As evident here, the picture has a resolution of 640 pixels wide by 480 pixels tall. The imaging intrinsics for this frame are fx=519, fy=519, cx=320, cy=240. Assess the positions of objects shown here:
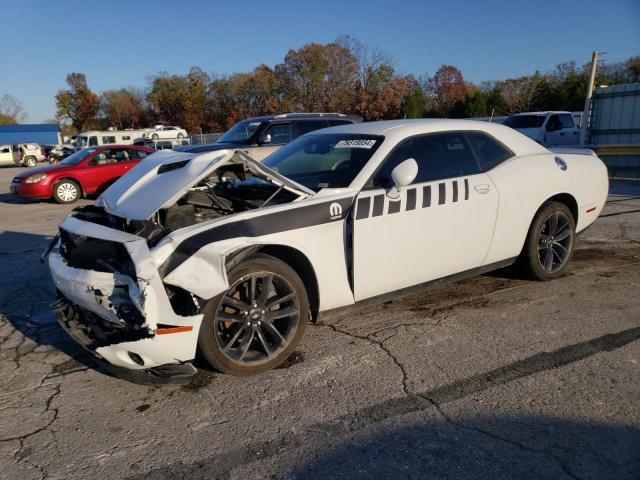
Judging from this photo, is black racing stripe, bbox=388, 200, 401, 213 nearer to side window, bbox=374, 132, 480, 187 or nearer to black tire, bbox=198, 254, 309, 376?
side window, bbox=374, 132, 480, 187

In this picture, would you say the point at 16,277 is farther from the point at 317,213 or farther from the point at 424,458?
the point at 424,458

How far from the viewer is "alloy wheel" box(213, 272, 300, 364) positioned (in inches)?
127

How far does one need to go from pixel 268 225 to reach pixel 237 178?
1138 mm

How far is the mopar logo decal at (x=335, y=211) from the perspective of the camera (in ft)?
11.8

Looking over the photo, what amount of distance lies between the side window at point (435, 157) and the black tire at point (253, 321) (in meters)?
1.07

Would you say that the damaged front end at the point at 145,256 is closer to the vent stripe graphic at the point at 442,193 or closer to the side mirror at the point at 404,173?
the side mirror at the point at 404,173

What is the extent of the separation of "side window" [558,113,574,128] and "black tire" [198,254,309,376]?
55.0ft

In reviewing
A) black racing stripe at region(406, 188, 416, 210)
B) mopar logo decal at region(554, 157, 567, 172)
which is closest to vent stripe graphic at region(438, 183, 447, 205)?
black racing stripe at region(406, 188, 416, 210)

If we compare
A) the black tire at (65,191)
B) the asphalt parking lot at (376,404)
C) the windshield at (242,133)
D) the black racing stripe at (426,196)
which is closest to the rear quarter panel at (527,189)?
the asphalt parking lot at (376,404)

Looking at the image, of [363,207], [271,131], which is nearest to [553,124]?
[271,131]

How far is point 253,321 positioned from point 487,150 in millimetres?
2674

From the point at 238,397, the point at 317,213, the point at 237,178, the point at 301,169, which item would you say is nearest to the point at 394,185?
the point at 317,213

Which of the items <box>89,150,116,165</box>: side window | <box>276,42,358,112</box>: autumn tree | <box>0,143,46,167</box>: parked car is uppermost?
<box>276,42,358,112</box>: autumn tree

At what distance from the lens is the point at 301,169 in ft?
14.6
